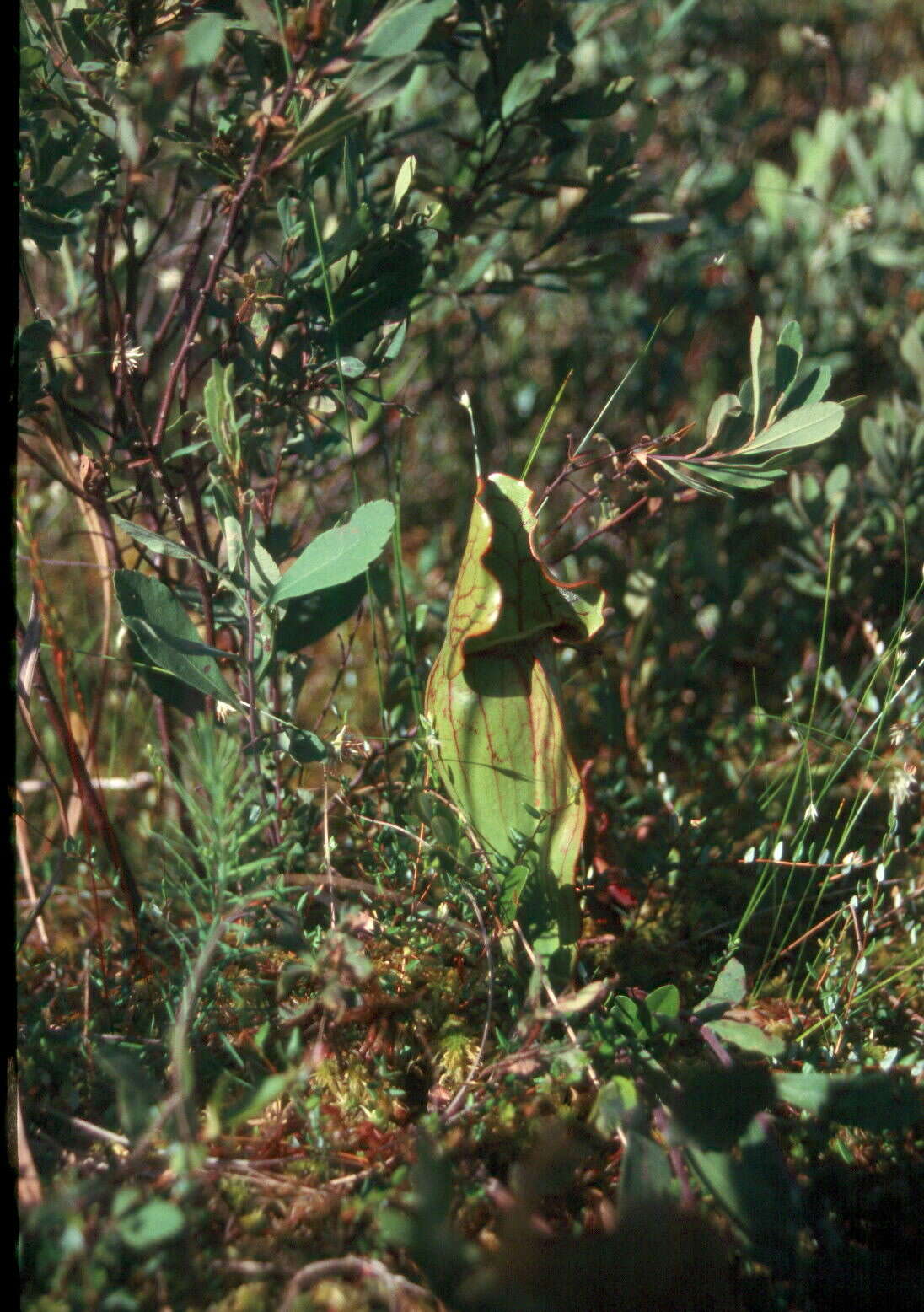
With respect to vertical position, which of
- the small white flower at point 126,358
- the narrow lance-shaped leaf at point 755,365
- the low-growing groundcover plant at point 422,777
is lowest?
the low-growing groundcover plant at point 422,777

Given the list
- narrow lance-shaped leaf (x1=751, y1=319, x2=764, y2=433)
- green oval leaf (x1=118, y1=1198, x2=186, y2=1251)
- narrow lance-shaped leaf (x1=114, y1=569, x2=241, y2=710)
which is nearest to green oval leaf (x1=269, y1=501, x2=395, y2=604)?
narrow lance-shaped leaf (x1=114, y1=569, x2=241, y2=710)

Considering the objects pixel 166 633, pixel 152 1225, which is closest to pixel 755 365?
pixel 166 633

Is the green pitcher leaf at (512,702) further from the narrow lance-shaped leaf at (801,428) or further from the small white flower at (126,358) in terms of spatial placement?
the small white flower at (126,358)

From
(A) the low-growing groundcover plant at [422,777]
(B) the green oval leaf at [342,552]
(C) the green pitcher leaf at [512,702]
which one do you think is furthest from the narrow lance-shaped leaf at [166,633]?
(C) the green pitcher leaf at [512,702]

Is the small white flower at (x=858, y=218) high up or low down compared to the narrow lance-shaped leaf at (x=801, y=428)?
up

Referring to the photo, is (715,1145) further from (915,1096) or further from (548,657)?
(548,657)

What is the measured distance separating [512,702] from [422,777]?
0.20 meters

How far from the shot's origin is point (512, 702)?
1128 millimetres

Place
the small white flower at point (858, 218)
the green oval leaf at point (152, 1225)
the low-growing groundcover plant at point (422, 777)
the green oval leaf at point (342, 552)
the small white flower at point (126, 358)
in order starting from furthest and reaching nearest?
the small white flower at point (858, 218), the small white flower at point (126, 358), the green oval leaf at point (342, 552), the low-growing groundcover plant at point (422, 777), the green oval leaf at point (152, 1225)

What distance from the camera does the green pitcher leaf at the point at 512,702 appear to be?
1.06m

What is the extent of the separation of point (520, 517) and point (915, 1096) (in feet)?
2.25

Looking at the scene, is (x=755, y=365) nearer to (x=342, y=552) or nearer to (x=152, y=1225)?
(x=342, y=552)

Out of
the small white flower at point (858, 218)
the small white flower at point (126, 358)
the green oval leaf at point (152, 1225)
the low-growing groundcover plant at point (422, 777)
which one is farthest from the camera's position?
the small white flower at point (858, 218)

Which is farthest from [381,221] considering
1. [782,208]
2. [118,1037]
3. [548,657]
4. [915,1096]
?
[782,208]
